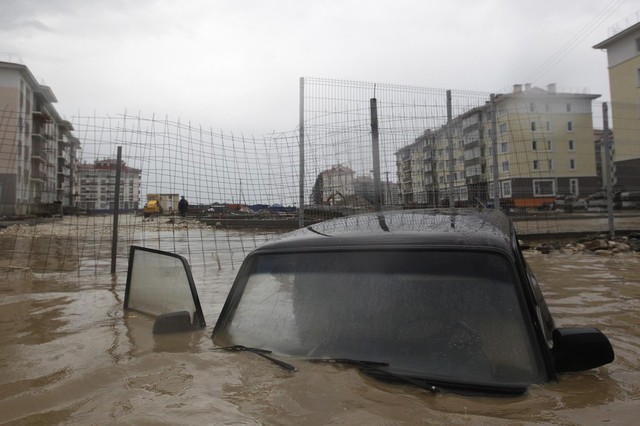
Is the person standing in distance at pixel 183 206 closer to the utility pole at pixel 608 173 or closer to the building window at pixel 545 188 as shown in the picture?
the building window at pixel 545 188

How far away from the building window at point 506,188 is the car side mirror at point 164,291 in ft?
26.4

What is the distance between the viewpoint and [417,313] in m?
1.83

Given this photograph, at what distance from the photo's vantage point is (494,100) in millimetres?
8938

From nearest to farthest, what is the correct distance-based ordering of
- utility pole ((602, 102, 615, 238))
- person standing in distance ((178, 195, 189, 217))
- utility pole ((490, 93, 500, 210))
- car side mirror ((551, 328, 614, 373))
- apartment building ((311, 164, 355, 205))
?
car side mirror ((551, 328, 614, 373)), apartment building ((311, 164, 355, 205)), person standing in distance ((178, 195, 189, 217)), utility pole ((490, 93, 500, 210)), utility pole ((602, 102, 615, 238))

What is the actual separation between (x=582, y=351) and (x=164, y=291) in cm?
271

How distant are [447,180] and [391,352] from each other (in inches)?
292

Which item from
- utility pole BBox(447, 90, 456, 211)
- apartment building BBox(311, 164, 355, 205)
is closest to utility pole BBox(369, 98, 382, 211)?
apartment building BBox(311, 164, 355, 205)

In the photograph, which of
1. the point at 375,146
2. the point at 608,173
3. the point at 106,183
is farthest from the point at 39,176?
the point at 608,173

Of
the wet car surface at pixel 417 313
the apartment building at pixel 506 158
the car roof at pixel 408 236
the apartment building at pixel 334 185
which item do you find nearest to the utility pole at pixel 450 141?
the apartment building at pixel 506 158

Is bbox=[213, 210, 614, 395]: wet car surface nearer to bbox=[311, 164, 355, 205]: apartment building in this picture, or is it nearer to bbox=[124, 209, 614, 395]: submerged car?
bbox=[124, 209, 614, 395]: submerged car

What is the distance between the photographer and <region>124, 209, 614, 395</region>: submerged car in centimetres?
171

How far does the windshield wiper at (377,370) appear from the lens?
1669 mm

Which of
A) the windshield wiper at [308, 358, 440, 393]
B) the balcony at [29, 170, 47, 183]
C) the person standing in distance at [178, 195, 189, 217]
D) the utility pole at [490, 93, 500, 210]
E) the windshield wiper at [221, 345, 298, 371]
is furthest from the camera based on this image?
the balcony at [29, 170, 47, 183]

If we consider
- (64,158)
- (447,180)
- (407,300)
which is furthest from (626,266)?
(64,158)
